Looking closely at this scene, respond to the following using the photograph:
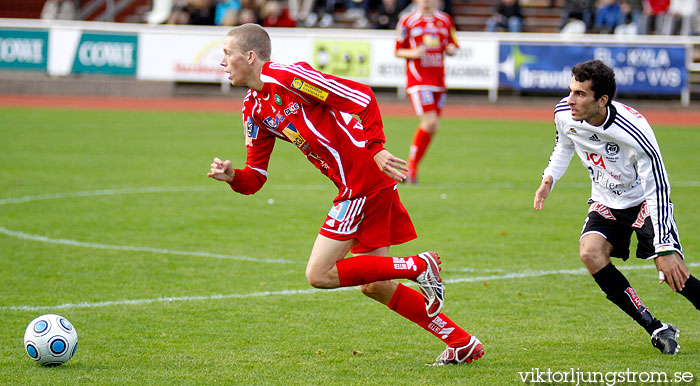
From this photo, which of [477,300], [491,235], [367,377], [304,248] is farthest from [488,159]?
[367,377]

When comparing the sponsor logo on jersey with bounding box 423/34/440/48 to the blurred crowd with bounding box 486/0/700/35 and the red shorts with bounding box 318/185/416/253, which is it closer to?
the red shorts with bounding box 318/185/416/253

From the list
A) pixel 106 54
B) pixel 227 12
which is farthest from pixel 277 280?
pixel 227 12

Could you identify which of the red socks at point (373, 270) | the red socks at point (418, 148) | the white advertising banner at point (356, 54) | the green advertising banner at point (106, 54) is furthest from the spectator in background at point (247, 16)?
the red socks at point (373, 270)

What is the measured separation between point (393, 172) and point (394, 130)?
1421cm

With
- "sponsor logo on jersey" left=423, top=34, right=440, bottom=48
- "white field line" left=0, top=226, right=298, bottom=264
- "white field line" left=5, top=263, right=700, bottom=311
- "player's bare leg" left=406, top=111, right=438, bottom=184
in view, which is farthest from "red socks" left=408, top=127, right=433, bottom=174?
"white field line" left=5, top=263, right=700, bottom=311

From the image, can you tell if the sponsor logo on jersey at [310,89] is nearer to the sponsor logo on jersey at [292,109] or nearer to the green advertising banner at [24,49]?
the sponsor logo on jersey at [292,109]

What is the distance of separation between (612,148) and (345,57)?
17930mm

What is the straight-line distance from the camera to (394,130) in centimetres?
1867

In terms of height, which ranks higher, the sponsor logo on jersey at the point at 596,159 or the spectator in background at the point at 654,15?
the spectator in background at the point at 654,15

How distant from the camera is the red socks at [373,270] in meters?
4.85

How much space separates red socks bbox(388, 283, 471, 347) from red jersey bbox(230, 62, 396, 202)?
Answer: 0.65 m

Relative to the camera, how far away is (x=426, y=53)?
1260cm

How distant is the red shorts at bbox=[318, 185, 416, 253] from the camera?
4.95m

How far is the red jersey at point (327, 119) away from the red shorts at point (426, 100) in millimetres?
7458
